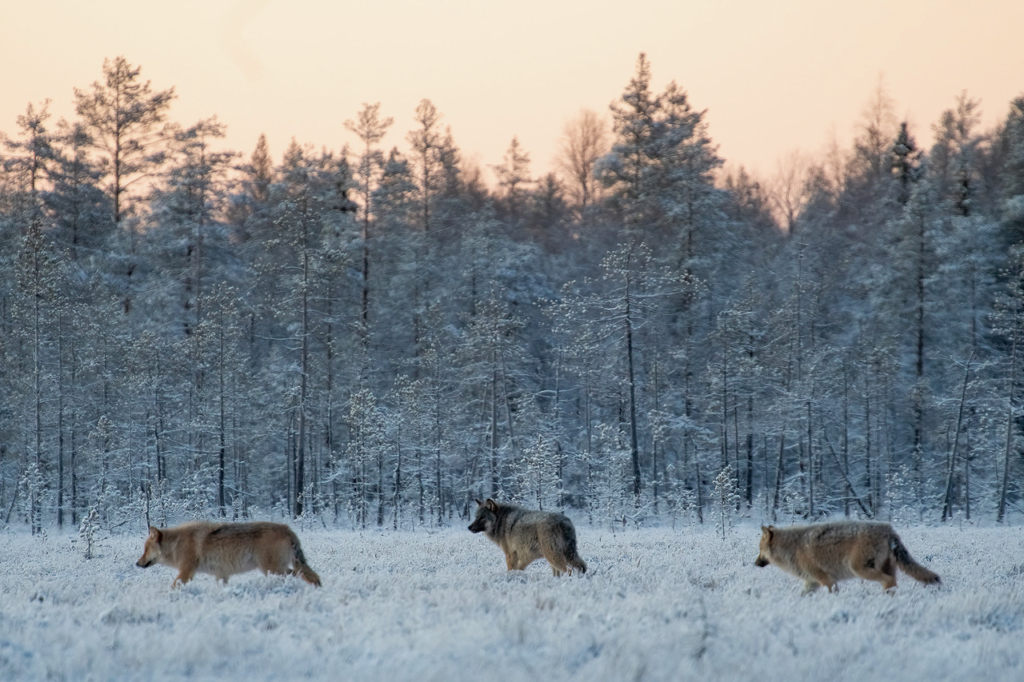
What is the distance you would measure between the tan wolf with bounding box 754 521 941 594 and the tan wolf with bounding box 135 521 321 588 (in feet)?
19.9

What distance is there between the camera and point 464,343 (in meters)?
37.6

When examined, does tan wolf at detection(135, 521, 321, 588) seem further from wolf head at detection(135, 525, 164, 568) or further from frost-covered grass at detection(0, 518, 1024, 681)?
frost-covered grass at detection(0, 518, 1024, 681)

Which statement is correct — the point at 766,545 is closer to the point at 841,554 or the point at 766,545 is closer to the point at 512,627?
the point at 841,554

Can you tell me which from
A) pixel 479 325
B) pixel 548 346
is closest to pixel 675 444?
pixel 548 346

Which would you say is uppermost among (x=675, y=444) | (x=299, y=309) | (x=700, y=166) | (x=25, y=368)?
(x=700, y=166)

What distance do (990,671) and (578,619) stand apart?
3.38 m

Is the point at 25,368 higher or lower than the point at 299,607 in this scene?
higher

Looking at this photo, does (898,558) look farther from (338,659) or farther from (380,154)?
(380,154)

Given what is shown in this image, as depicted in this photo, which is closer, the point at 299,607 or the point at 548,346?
the point at 299,607

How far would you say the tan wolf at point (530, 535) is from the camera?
11586 mm

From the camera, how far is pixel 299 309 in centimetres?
3459

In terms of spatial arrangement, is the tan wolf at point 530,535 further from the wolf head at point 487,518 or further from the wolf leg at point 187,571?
the wolf leg at point 187,571

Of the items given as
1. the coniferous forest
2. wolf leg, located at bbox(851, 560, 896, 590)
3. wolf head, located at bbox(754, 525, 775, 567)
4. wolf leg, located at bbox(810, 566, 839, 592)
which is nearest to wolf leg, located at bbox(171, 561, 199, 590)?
wolf head, located at bbox(754, 525, 775, 567)

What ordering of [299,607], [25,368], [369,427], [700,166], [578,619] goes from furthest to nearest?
[700,166] → [25,368] → [369,427] → [299,607] → [578,619]
